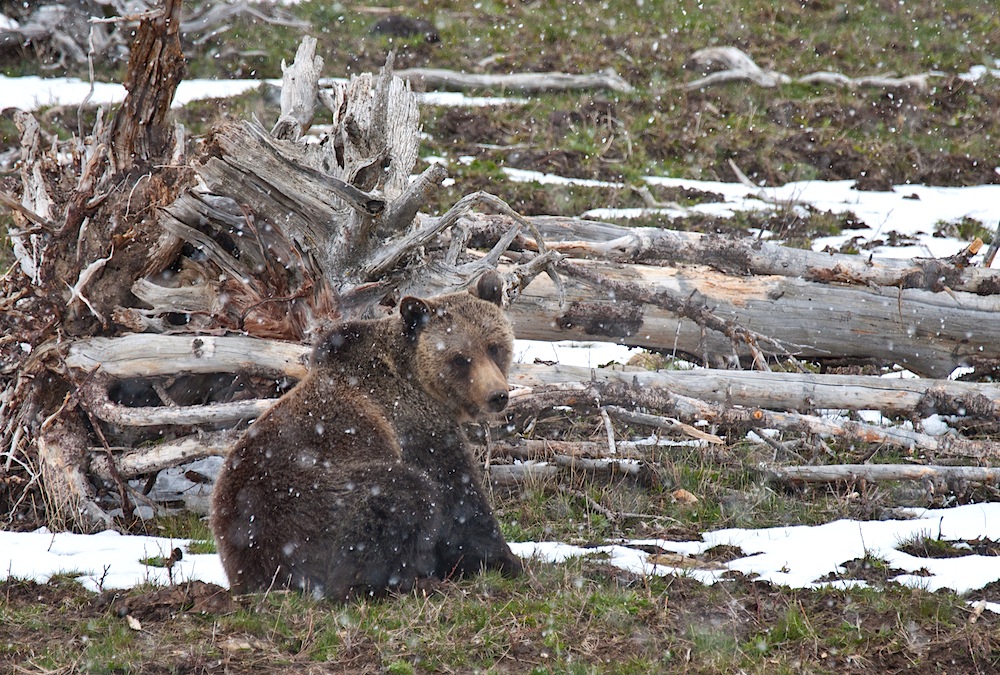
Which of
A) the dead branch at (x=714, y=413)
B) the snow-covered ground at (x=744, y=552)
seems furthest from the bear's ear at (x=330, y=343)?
the dead branch at (x=714, y=413)

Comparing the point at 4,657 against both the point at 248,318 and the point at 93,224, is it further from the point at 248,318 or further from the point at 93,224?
the point at 93,224

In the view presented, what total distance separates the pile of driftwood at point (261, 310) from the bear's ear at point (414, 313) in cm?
111

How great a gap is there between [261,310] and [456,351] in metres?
2.05

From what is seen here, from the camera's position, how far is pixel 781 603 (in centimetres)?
460

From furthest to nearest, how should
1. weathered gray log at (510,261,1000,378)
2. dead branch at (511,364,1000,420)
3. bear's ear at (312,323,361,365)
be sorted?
weathered gray log at (510,261,1000,378)
dead branch at (511,364,1000,420)
bear's ear at (312,323,361,365)

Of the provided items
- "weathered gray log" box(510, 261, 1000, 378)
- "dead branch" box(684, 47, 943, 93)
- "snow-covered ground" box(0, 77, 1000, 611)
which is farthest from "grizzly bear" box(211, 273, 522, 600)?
"dead branch" box(684, 47, 943, 93)

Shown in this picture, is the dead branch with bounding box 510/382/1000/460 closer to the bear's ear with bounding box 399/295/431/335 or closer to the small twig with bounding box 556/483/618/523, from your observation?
the small twig with bounding box 556/483/618/523

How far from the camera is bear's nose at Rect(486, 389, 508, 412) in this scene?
16.1 feet

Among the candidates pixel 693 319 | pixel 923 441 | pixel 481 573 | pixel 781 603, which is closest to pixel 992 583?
pixel 781 603

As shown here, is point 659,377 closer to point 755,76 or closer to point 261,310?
point 261,310

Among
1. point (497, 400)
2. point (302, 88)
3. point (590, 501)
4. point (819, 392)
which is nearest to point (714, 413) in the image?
point (819, 392)

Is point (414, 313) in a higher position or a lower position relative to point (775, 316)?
higher

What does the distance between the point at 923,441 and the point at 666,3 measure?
15996mm

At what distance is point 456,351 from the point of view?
16.8 ft
